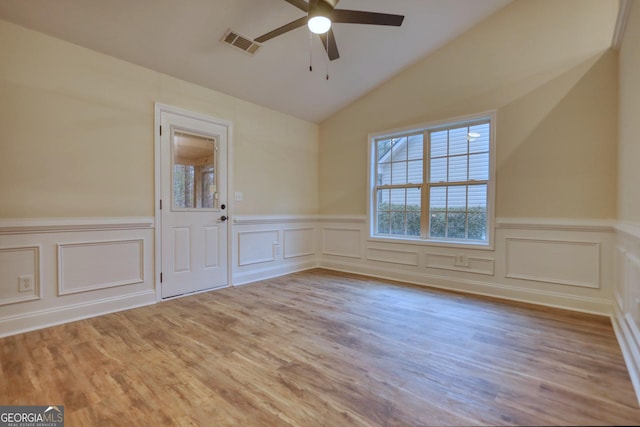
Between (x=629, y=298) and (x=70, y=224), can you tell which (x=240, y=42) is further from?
(x=629, y=298)

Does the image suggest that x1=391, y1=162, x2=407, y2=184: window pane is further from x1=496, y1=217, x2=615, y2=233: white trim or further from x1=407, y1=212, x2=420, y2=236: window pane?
x1=496, y1=217, x2=615, y2=233: white trim

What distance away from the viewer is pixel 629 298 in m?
2.13

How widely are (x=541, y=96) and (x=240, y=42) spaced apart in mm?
3239

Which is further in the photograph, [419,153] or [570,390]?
[419,153]

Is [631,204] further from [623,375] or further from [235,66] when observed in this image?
[235,66]

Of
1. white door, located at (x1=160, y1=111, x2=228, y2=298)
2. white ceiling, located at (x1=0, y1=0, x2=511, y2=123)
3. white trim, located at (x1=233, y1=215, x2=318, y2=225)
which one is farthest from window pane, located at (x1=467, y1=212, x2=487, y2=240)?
white door, located at (x1=160, y1=111, x2=228, y2=298)

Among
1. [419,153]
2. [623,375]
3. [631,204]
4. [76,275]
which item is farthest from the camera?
[419,153]

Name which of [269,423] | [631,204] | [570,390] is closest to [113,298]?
[269,423]

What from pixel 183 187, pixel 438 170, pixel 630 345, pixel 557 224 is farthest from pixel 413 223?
pixel 183 187

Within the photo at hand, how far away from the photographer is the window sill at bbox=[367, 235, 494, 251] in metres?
3.60

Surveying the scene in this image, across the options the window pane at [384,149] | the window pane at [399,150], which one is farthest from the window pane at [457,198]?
the window pane at [384,149]

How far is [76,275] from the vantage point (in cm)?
279

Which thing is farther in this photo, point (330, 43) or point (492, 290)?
point (492, 290)

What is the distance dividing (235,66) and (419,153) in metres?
2.63
